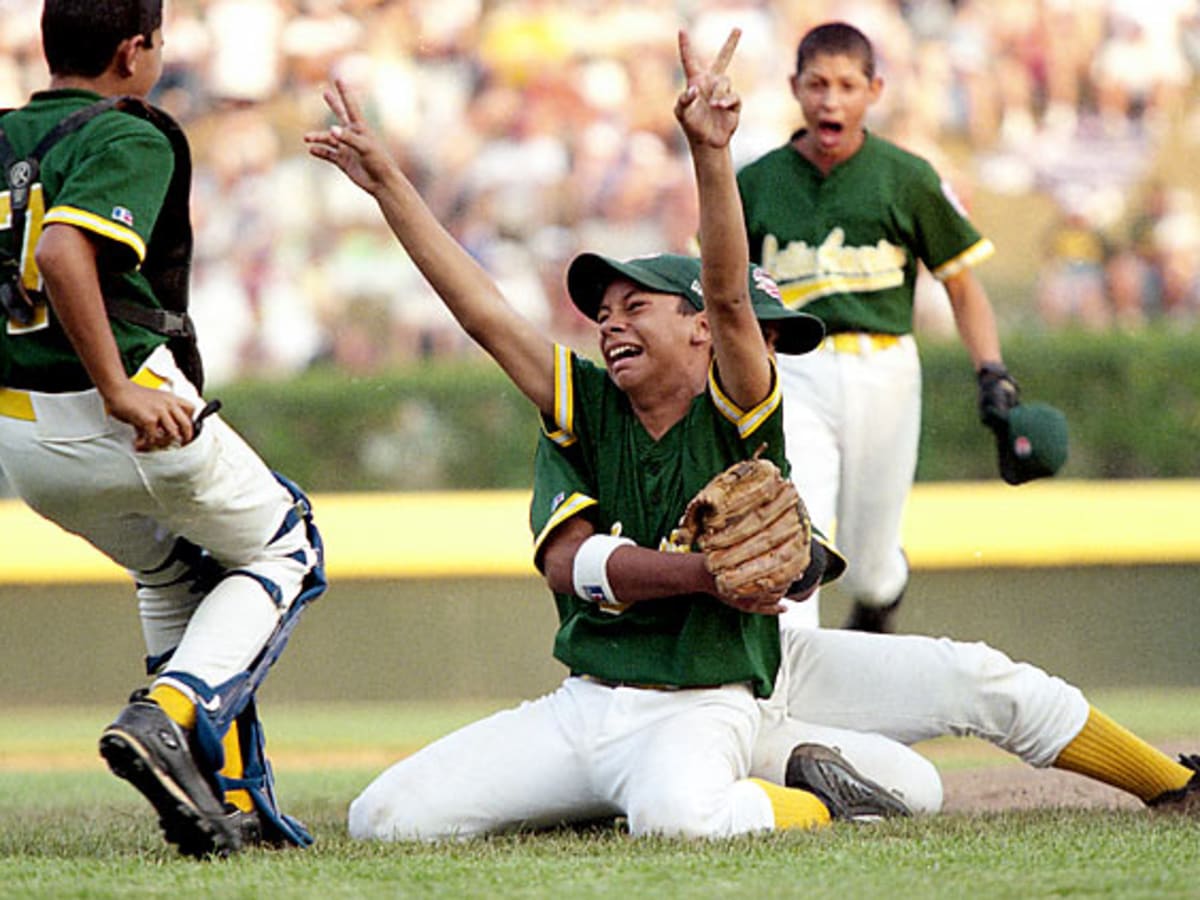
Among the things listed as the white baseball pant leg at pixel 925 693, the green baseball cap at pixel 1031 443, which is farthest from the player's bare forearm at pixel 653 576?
the green baseball cap at pixel 1031 443

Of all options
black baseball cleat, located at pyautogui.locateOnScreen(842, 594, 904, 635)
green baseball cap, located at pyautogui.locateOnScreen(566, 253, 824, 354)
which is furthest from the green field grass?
black baseball cleat, located at pyautogui.locateOnScreen(842, 594, 904, 635)

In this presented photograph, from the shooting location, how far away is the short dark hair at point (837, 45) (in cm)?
615

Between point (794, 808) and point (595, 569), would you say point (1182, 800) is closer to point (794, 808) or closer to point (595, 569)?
point (794, 808)

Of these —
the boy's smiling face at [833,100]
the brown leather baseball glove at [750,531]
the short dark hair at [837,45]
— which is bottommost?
the brown leather baseball glove at [750,531]

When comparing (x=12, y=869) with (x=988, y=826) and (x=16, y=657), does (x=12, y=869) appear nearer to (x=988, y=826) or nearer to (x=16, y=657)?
(x=988, y=826)

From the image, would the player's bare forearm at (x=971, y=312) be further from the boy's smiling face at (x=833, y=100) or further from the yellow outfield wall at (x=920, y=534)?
the yellow outfield wall at (x=920, y=534)

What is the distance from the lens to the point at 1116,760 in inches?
176

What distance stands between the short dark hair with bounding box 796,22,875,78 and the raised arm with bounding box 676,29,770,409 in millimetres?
2280

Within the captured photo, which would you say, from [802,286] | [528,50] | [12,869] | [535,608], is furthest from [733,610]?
[528,50]

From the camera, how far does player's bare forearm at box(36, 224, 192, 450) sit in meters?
3.74

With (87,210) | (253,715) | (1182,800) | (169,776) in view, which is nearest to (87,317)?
(87,210)

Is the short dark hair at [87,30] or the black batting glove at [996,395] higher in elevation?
the short dark hair at [87,30]

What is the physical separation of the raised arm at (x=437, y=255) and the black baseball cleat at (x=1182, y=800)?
1.63 meters

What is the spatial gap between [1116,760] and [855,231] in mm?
2196
